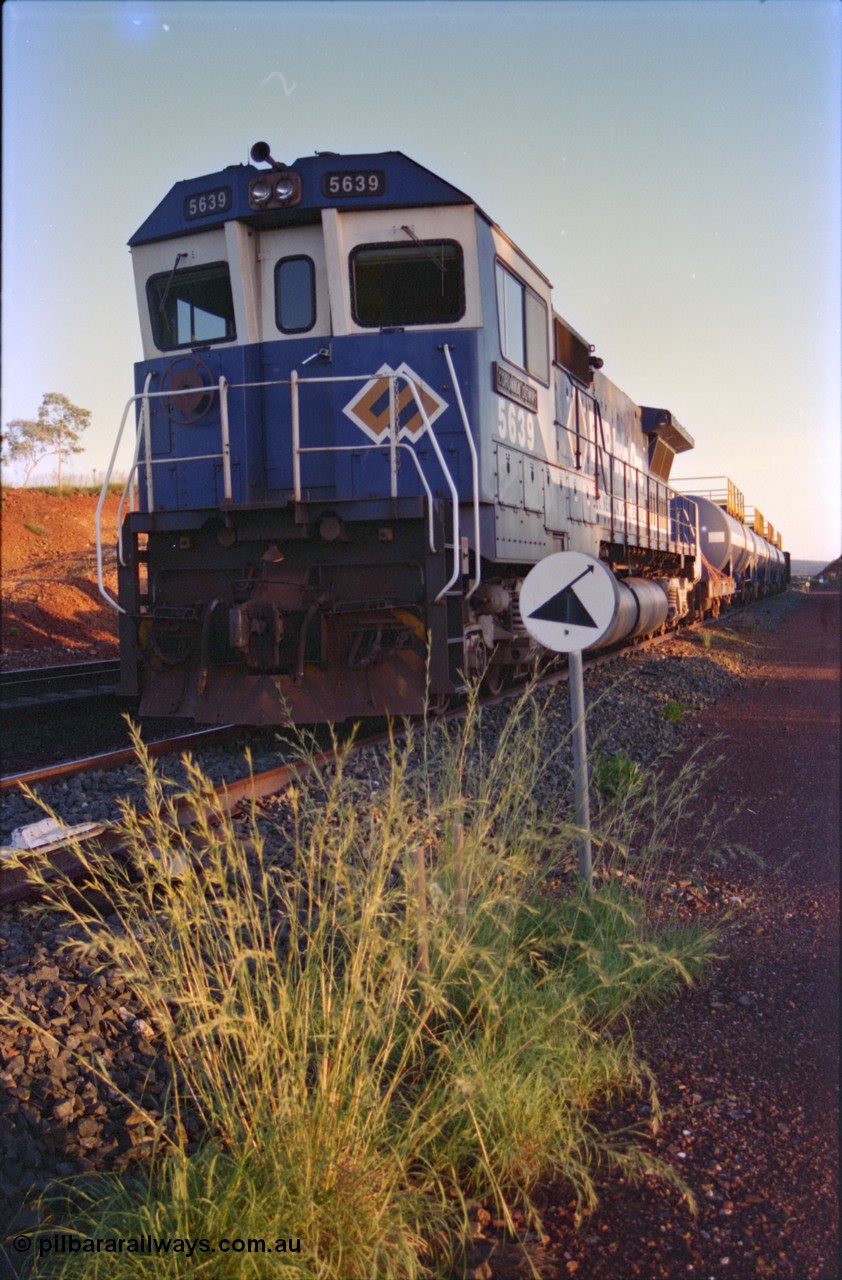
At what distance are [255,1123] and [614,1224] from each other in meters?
0.93

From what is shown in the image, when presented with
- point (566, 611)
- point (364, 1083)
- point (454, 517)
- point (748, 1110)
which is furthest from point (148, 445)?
point (748, 1110)

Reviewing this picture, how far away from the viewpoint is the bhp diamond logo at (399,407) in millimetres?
Answer: 7199

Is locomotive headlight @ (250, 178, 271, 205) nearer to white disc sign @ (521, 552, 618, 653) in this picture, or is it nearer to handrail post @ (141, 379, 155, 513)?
handrail post @ (141, 379, 155, 513)

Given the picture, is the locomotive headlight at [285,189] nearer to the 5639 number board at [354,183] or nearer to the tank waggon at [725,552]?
the 5639 number board at [354,183]

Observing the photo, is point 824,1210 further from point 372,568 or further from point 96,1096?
point 372,568

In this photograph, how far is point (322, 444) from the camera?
755 cm

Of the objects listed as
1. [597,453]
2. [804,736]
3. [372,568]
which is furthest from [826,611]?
[372,568]

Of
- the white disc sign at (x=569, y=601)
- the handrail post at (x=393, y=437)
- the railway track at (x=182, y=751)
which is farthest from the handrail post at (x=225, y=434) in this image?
the white disc sign at (x=569, y=601)

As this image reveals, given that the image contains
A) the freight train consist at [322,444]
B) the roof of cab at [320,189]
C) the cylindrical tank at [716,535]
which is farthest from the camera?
the cylindrical tank at [716,535]

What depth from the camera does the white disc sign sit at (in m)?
4.25

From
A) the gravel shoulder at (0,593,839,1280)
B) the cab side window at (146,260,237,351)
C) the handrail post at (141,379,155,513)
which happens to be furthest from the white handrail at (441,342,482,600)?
the gravel shoulder at (0,593,839,1280)

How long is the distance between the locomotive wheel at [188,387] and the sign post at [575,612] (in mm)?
4103

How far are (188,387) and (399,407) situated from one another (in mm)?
1703

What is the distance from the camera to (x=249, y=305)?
758 cm
